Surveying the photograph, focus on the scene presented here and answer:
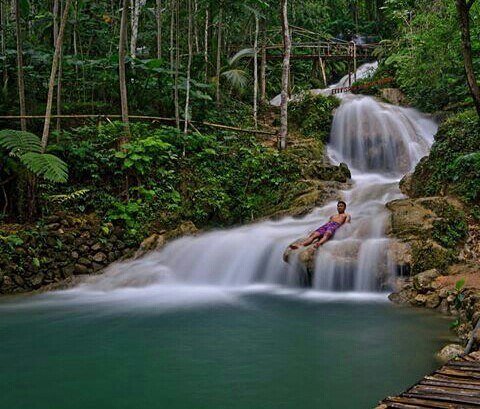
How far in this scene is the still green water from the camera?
185 inches

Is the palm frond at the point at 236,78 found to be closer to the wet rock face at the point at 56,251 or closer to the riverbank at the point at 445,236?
the riverbank at the point at 445,236

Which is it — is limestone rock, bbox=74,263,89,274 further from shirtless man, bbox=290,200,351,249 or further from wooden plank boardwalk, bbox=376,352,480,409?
wooden plank boardwalk, bbox=376,352,480,409

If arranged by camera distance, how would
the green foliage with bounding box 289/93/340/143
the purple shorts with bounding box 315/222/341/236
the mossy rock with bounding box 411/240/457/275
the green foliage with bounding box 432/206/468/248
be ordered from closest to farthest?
the mossy rock with bounding box 411/240/457/275
the green foliage with bounding box 432/206/468/248
the purple shorts with bounding box 315/222/341/236
the green foliage with bounding box 289/93/340/143

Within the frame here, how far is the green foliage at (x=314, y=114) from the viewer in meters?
19.3

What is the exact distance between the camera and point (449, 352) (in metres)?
5.59

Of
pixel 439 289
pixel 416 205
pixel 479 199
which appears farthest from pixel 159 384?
pixel 479 199

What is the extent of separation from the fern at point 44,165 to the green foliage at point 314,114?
10.8m

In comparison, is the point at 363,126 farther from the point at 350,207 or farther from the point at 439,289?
the point at 439,289

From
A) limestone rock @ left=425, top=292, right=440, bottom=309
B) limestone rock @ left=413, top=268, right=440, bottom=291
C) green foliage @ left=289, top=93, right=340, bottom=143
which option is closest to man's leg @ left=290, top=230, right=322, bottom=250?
limestone rock @ left=413, top=268, right=440, bottom=291

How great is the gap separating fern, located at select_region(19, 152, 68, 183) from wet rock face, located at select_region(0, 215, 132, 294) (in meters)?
1.34

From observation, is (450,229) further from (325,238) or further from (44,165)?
(44,165)

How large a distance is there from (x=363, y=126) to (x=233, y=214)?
7739 millimetres

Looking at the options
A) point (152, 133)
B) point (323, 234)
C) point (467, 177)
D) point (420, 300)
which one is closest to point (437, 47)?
point (467, 177)

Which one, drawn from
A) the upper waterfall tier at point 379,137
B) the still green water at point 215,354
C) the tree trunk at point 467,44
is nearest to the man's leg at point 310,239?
the still green water at point 215,354
